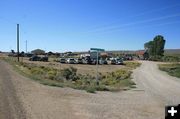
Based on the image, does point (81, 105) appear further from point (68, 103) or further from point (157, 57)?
point (157, 57)

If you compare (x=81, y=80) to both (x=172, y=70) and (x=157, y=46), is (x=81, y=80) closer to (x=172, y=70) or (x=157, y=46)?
(x=172, y=70)

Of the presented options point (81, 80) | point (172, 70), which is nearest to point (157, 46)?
point (172, 70)

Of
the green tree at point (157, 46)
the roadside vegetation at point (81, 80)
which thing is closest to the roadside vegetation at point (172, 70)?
the roadside vegetation at point (81, 80)

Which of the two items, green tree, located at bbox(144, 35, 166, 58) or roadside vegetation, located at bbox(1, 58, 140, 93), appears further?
green tree, located at bbox(144, 35, 166, 58)

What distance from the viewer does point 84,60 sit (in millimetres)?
88875

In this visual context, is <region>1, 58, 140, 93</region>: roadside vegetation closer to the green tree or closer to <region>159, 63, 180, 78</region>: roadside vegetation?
<region>159, 63, 180, 78</region>: roadside vegetation

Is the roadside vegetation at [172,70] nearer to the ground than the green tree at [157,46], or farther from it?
nearer to the ground

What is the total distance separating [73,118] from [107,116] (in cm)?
148

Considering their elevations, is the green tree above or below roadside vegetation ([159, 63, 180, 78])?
above

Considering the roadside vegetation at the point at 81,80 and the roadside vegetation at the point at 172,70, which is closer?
the roadside vegetation at the point at 81,80

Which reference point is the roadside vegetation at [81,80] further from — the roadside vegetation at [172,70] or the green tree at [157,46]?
the green tree at [157,46]

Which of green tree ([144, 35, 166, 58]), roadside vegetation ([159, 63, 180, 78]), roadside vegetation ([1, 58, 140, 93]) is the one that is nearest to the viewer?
roadside vegetation ([1, 58, 140, 93])

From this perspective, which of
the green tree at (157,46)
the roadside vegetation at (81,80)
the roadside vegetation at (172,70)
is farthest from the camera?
the green tree at (157,46)

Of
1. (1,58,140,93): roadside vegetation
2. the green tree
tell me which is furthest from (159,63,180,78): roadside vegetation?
the green tree
